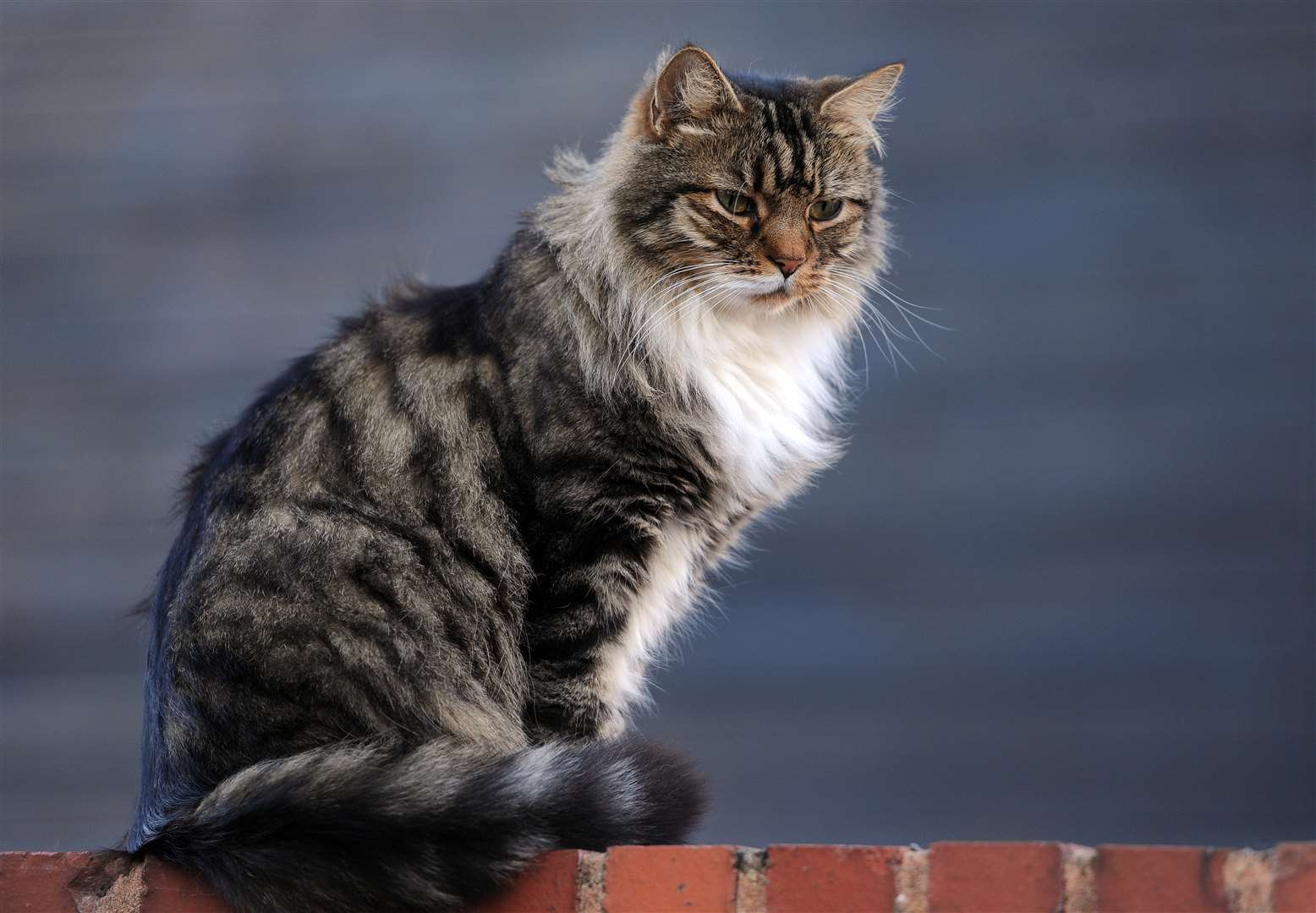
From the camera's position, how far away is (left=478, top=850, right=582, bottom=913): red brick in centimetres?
166

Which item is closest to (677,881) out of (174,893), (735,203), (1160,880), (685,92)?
(1160,880)

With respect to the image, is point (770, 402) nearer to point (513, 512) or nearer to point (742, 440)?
point (742, 440)

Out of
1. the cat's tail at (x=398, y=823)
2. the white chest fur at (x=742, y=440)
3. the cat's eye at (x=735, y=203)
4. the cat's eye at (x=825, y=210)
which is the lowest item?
the cat's tail at (x=398, y=823)

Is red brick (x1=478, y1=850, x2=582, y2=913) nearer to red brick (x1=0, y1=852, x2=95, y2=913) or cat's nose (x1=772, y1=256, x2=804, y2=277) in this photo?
red brick (x1=0, y1=852, x2=95, y2=913)

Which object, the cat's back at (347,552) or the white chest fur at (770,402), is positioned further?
the white chest fur at (770,402)

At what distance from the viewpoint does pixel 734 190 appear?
2252mm

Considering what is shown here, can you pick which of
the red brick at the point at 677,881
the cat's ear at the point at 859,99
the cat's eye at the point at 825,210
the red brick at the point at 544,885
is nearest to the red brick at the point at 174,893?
the red brick at the point at 544,885

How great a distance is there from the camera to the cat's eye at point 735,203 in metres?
2.25

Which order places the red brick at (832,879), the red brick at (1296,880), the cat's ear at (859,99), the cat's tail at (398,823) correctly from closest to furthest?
the red brick at (1296,880) → the red brick at (832,879) → the cat's tail at (398,823) → the cat's ear at (859,99)

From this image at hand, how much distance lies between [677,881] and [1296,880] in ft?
2.11

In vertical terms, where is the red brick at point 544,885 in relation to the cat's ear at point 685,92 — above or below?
below

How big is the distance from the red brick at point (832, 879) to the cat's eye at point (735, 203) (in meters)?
1.06

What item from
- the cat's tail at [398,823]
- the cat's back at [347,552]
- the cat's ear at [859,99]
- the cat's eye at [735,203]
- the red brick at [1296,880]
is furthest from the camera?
the cat's ear at [859,99]

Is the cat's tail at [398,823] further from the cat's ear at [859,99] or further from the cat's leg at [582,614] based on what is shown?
the cat's ear at [859,99]
